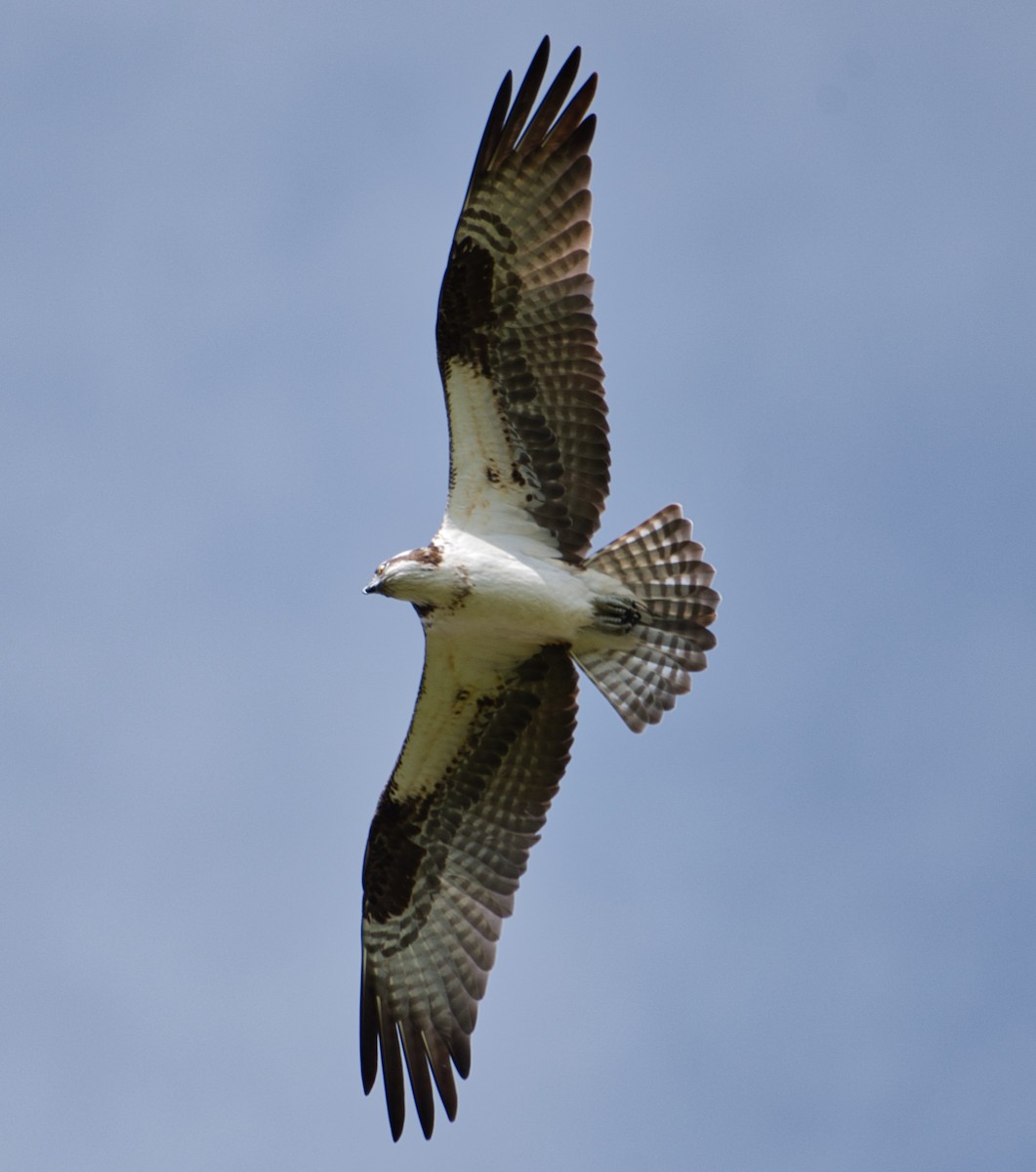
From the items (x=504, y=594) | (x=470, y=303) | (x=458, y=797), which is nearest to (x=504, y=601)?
(x=504, y=594)

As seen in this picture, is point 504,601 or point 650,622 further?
point 650,622

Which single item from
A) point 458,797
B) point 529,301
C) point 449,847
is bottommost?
point 449,847

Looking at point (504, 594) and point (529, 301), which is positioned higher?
point (529, 301)

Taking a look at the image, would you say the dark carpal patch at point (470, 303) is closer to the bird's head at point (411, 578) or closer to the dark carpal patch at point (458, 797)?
the bird's head at point (411, 578)

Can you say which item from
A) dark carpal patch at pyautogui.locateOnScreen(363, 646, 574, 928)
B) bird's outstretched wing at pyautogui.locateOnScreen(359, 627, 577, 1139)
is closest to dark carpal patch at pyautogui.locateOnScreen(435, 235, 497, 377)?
bird's outstretched wing at pyautogui.locateOnScreen(359, 627, 577, 1139)

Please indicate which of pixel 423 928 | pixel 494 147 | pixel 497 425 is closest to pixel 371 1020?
pixel 423 928

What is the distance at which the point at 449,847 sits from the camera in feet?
37.8

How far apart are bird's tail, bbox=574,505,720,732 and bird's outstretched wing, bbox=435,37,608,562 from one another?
1.91ft

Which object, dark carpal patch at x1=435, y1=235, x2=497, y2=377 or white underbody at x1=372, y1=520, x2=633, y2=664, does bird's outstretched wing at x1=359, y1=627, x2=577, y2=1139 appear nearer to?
white underbody at x1=372, y1=520, x2=633, y2=664

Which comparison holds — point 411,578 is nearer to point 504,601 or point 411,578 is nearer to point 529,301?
point 504,601

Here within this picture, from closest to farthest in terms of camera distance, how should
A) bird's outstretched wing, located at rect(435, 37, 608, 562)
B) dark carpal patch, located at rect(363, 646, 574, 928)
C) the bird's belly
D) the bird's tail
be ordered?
bird's outstretched wing, located at rect(435, 37, 608, 562), the bird's belly, the bird's tail, dark carpal patch, located at rect(363, 646, 574, 928)

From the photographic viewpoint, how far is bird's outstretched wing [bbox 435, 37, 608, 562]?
10.7 m

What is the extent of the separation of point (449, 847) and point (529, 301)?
128 inches

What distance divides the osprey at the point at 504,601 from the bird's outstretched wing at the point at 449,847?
11 mm
